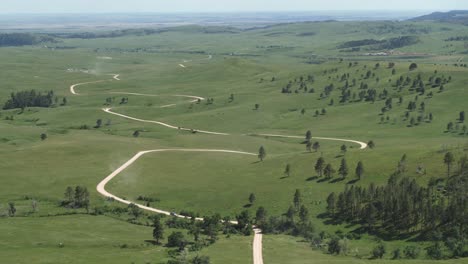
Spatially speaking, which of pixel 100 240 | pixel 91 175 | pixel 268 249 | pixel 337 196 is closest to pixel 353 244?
pixel 268 249

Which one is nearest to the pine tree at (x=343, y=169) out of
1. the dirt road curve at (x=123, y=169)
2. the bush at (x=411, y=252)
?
the dirt road curve at (x=123, y=169)

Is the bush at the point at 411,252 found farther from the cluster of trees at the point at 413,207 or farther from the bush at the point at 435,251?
the cluster of trees at the point at 413,207

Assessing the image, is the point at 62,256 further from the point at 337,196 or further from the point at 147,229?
the point at 337,196

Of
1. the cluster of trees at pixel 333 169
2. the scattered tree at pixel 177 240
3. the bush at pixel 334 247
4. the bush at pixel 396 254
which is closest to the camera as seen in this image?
the bush at pixel 396 254

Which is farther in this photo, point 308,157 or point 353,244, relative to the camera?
point 308,157

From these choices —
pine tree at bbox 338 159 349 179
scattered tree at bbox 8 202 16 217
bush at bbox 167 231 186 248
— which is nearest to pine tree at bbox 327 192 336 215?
pine tree at bbox 338 159 349 179

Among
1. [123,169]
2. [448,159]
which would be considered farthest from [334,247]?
[123,169]
